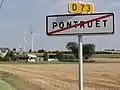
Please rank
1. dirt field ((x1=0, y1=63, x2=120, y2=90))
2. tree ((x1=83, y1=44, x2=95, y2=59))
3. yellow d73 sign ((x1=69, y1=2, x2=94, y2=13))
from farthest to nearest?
tree ((x1=83, y1=44, x2=95, y2=59))
dirt field ((x1=0, y1=63, x2=120, y2=90))
yellow d73 sign ((x1=69, y1=2, x2=94, y2=13))

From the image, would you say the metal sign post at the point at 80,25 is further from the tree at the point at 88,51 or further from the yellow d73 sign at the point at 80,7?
the tree at the point at 88,51

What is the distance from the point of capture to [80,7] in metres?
5.25

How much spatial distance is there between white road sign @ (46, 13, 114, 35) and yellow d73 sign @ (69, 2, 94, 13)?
0.23 feet

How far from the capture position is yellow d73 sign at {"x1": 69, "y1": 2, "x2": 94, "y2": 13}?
5.21 meters

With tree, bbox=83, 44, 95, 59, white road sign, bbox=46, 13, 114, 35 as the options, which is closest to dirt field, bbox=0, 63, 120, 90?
white road sign, bbox=46, 13, 114, 35

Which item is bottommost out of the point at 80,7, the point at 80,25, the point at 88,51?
the point at 80,25

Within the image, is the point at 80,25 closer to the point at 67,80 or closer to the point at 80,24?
the point at 80,24

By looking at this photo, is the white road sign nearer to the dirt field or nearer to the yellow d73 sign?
the yellow d73 sign

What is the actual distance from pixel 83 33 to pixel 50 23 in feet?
1.56

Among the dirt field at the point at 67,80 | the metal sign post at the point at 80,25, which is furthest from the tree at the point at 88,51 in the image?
the metal sign post at the point at 80,25

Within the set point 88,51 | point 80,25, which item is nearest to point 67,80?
point 80,25

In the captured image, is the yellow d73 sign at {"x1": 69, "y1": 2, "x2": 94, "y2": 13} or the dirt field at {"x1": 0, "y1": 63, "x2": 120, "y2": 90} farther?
the dirt field at {"x1": 0, "y1": 63, "x2": 120, "y2": 90}

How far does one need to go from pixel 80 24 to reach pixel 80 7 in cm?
23

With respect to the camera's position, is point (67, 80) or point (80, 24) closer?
point (80, 24)
